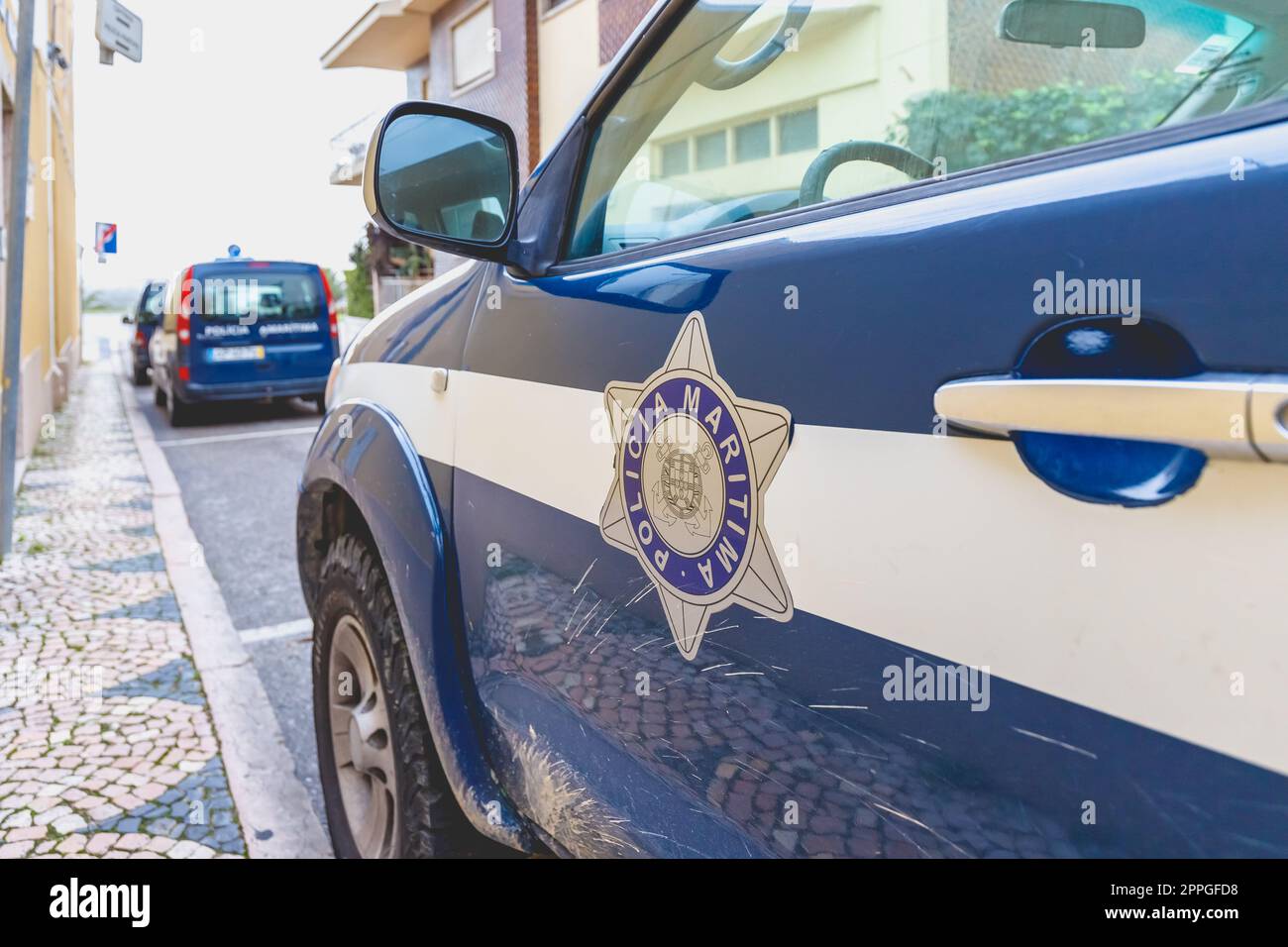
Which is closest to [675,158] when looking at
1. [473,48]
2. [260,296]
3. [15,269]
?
[15,269]

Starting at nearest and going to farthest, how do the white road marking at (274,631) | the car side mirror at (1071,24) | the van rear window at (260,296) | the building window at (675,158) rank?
the car side mirror at (1071,24)
the building window at (675,158)
the white road marking at (274,631)
the van rear window at (260,296)

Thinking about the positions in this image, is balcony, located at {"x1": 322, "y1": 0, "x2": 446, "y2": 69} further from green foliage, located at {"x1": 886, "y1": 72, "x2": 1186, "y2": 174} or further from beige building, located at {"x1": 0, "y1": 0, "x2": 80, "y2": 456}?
green foliage, located at {"x1": 886, "y1": 72, "x2": 1186, "y2": 174}

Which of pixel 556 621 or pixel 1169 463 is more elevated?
pixel 1169 463

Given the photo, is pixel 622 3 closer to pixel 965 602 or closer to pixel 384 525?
pixel 384 525

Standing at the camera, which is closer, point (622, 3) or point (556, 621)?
point (556, 621)

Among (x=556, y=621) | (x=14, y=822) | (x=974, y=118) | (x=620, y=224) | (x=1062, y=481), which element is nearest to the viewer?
(x=1062, y=481)

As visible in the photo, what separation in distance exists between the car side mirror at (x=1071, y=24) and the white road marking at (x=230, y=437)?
10.2 m

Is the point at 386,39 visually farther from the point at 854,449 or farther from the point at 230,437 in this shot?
the point at 854,449

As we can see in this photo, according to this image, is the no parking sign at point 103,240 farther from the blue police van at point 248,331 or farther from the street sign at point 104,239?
the blue police van at point 248,331

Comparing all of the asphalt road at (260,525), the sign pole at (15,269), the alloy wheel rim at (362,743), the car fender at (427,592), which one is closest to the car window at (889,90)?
the car fender at (427,592)

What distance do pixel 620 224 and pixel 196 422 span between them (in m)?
11.9

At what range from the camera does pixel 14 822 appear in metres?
2.85

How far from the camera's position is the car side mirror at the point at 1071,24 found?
1.33 meters
